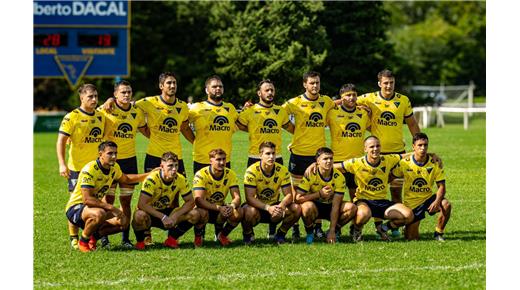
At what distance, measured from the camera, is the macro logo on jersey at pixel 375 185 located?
10102 mm

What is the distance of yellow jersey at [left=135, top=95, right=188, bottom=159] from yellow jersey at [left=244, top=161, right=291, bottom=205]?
105 centimetres

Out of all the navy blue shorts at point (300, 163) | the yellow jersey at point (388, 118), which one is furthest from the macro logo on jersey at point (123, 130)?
the yellow jersey at point (388, 118)

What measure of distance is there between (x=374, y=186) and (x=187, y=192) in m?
2.09

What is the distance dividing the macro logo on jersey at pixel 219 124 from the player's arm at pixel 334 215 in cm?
149

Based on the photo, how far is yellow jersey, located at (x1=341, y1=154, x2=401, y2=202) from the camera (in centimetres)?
1006

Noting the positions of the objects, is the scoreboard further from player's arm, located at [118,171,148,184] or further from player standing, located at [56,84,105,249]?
player's arm, located at [118,171,148,184]

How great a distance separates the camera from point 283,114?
410 inches

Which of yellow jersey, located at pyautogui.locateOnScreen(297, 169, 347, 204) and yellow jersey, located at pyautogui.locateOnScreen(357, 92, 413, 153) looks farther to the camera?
yellow jersey, located at pyautogui.locateOnScreen(357, 92, 413, 153)

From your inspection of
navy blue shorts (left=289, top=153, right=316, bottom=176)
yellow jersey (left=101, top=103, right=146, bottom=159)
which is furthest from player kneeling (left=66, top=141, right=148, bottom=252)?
navy blue shorts (left=289, top=153, right=316, bottom=176)

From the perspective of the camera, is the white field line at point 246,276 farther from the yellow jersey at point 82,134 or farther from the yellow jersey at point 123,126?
the yellow jersey at point 123,126

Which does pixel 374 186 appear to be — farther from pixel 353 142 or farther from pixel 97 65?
pixel 97 65

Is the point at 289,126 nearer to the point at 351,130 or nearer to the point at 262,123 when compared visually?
the point at 262,123

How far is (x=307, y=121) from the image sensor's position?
10547mm

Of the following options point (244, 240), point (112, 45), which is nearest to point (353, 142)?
point (244, 240)
